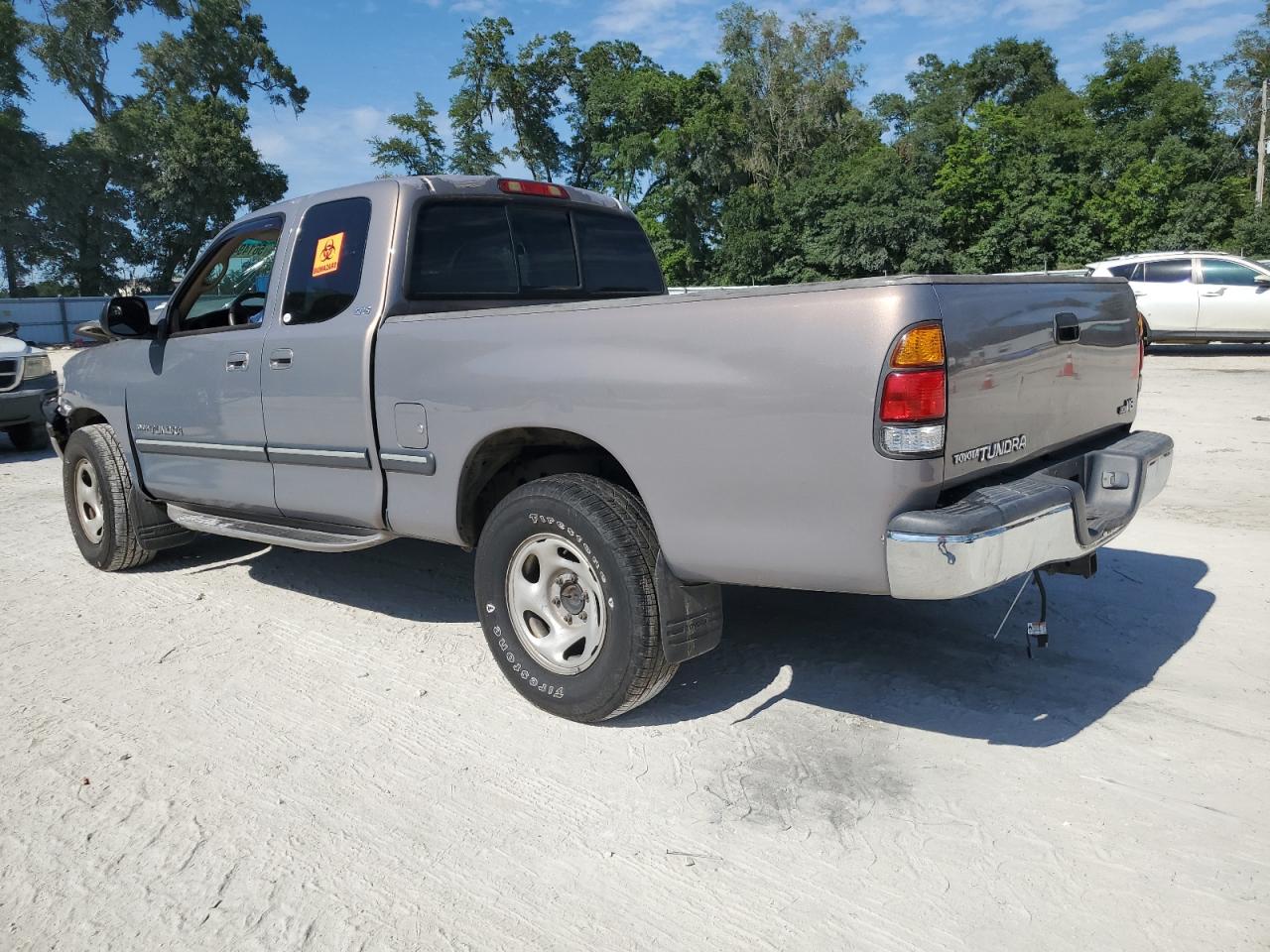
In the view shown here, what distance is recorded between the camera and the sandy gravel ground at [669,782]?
251 centimetres

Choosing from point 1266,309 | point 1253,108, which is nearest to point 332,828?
point 1266,309

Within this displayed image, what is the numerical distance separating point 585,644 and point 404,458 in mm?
1107

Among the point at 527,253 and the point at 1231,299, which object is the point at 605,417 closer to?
the point at 527,253

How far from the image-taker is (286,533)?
4.63 m

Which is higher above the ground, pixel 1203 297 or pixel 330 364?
pixel 330 364

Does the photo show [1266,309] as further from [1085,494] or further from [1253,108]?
[1253,108]

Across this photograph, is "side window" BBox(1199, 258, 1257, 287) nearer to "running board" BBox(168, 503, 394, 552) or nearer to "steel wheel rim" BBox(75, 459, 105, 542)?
"running board" BBox(168, 503, 394, 552)

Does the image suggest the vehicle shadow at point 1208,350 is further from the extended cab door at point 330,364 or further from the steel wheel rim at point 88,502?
the steel wheel rim at point 88,502

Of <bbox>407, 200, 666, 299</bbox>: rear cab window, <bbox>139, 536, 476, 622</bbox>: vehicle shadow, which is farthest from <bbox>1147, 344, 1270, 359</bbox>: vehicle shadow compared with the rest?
<bbox>139, 536, 476, 622</bbox>: vehicle shadow

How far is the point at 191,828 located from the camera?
2.98 metres

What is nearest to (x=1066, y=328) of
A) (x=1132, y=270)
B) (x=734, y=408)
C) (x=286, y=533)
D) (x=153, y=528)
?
(x=734, y=408)

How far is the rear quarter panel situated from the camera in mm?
2729

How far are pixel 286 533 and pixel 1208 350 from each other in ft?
59.2

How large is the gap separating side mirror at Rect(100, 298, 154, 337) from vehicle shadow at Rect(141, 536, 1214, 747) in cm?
153
